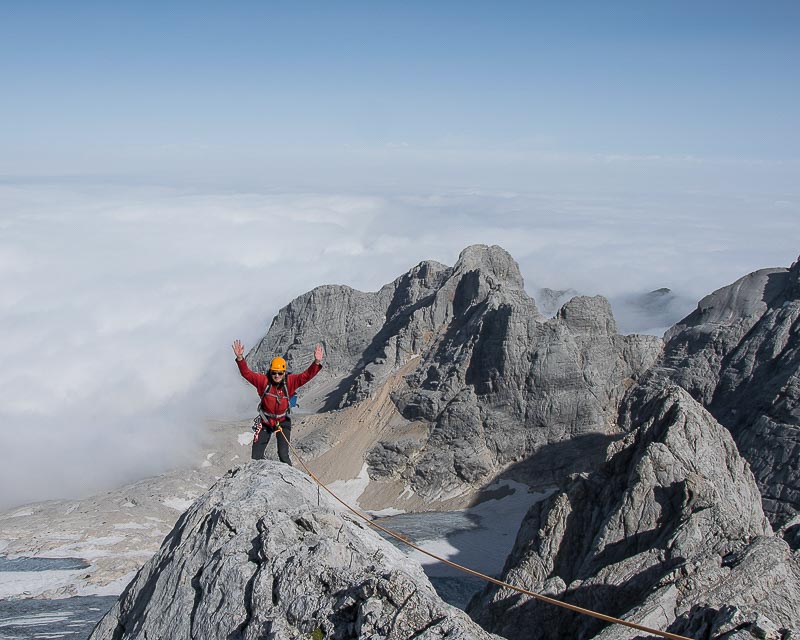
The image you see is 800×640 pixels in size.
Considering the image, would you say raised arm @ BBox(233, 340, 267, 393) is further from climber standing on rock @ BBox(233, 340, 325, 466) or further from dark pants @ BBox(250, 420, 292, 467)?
dark pants @ BBox(250, 420, 292, 467)

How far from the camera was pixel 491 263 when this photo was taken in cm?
12600

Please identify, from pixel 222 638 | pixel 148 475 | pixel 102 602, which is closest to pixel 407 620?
pixel 222 638

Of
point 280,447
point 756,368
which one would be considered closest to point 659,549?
point 280,447

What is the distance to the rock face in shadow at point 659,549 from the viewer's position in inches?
867

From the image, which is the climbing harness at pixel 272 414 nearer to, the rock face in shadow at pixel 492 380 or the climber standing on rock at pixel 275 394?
the climber standing on rock at pixel 275 394

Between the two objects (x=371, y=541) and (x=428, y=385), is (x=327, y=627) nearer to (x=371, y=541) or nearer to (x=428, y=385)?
(x=371, y=541)

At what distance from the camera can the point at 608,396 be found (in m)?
100

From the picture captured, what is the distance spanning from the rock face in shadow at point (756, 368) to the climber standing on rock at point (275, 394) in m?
57.6

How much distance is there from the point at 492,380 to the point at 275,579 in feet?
279

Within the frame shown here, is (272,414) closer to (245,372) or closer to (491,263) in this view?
(245,372)

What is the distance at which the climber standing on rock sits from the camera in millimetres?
21703

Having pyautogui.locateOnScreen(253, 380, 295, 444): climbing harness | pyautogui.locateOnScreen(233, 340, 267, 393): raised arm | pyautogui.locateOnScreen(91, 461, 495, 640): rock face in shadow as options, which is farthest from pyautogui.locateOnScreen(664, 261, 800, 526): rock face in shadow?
pyautogui.locateOnScreen(91, 461, 495, 640): rock face in shadow

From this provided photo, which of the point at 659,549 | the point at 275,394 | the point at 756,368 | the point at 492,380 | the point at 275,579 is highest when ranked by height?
the point at 275,394

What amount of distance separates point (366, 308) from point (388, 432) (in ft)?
127
